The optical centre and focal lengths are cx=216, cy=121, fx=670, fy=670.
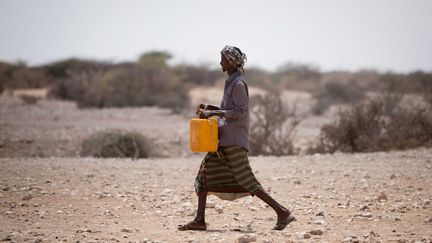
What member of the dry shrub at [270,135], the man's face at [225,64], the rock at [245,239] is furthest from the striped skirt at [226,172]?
the dry shrub at [270,135]

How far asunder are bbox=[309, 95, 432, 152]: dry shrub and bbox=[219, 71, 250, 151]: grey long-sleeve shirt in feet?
27.7

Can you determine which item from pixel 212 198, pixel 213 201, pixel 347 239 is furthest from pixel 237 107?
pixel 212 198

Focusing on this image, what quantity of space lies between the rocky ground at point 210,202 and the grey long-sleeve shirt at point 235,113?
0.91m

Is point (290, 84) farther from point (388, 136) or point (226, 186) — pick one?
point (226, 186)

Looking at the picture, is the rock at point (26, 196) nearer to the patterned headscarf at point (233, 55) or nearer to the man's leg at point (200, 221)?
the man's leg at point (200, 221)

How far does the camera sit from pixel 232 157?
255 inches

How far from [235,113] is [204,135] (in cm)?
36

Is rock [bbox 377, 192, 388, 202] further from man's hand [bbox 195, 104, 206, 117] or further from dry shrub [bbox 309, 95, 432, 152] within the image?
dry shrub [bbox 309, 95, 432, 152]

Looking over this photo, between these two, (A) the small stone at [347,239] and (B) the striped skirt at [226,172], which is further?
(B) the striped skirt at [226,172]

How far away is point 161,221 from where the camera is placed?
24.0 ft

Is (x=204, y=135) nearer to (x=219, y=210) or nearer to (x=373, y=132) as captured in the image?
(x=219, y=210)

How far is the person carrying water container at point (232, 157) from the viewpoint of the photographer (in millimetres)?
6445

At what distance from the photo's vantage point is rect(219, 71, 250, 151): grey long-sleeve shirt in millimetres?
6402

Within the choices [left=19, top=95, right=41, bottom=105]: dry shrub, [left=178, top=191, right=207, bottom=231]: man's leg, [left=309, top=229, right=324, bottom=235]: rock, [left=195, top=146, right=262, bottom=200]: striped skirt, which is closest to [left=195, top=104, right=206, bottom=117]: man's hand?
[left=195, top=146, right=262, bottom=200]: striped skirt
